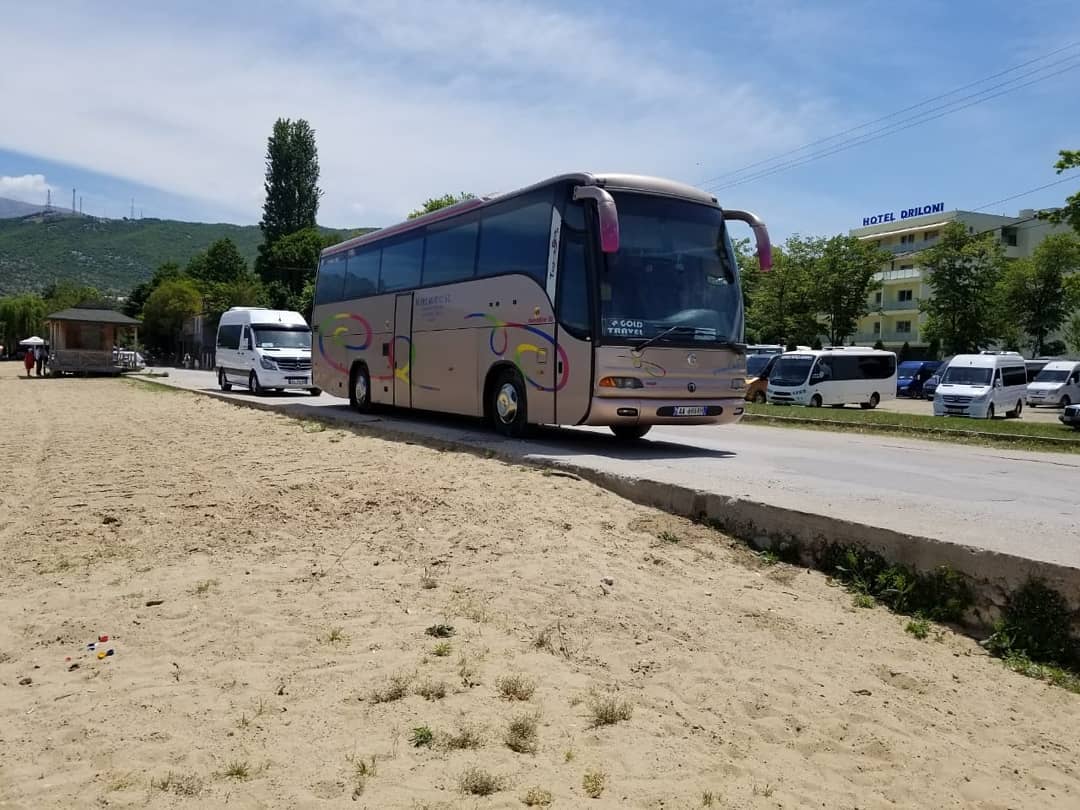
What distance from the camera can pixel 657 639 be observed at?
4.50 metres

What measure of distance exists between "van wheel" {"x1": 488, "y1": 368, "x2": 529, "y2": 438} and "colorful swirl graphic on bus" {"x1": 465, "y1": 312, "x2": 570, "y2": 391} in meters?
0.29

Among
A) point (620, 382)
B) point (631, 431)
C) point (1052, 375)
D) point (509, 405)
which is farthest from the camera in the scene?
point (1052, 375)

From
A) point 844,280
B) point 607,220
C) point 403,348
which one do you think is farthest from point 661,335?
point 844,280

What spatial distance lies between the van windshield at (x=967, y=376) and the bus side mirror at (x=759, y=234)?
60.5 feet

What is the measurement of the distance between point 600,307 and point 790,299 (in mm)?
Result: 51913

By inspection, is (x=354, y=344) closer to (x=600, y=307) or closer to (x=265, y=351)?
(x=600, y=307)

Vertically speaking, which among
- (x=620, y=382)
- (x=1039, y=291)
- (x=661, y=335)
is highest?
(x=1039, y=291)

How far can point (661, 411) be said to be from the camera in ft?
35.5

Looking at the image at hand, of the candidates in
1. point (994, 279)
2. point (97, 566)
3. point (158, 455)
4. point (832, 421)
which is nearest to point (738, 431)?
point (832, 421)

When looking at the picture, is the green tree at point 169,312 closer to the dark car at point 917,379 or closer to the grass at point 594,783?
the dark car at point 917,379

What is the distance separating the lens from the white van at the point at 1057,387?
34406 mm

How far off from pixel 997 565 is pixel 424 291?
457 inches

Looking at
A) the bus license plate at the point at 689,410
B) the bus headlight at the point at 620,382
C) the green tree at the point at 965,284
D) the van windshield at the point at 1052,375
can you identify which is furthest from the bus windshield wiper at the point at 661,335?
the green tree at the point at 965,284

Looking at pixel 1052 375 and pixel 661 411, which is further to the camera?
pixel 1052 375
